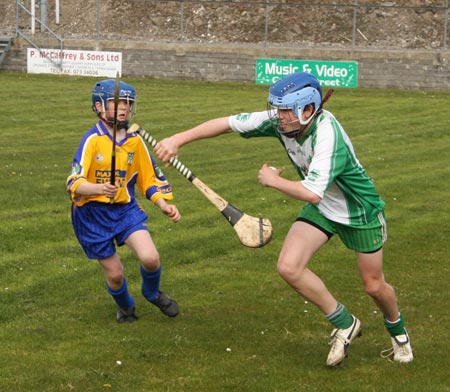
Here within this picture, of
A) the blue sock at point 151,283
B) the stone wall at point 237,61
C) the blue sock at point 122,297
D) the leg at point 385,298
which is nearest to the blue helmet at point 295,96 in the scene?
the leg at point 385,298

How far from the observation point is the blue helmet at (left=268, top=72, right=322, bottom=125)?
730 centimetres

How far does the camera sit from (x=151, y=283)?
8.80 metres

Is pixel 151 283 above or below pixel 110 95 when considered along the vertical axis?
below

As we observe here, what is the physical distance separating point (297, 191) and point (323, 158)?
0.32 metres

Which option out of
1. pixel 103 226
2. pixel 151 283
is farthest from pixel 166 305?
pixel 103 226

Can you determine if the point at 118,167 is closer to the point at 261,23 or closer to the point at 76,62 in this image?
the point at 76,62

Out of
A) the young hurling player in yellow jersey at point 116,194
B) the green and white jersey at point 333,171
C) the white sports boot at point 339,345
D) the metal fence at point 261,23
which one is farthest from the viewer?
the metal fence at point 261,23

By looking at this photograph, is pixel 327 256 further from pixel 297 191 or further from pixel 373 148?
pixel 373 148

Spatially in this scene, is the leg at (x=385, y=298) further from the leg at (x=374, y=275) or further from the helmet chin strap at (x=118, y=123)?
the helmet chin strap at (x=118, y=123)

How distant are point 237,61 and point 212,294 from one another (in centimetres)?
2865

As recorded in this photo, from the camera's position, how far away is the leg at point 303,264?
7.41 metres

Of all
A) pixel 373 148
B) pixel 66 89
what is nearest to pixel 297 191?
pixel 373 148

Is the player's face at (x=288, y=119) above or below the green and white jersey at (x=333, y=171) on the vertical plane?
above

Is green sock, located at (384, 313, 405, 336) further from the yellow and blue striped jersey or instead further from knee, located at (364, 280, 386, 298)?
the yellow and blue striped jersey
